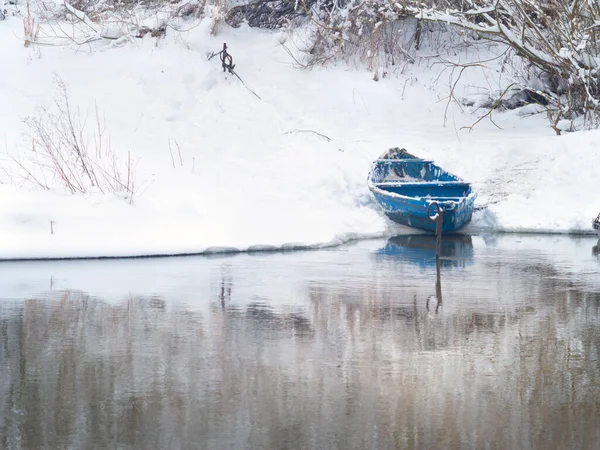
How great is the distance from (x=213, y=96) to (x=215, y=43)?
3.02 metres

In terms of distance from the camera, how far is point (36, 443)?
605cm

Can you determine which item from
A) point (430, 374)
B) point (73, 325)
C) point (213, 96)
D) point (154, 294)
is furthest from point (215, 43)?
point (430, 374)

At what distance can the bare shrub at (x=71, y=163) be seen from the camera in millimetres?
18312

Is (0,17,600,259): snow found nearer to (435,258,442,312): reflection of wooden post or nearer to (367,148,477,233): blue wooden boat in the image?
(367,148,477,233): blue wooden boat

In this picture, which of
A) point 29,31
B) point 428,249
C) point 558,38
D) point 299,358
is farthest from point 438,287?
point 29,31

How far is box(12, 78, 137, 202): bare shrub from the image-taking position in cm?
1831

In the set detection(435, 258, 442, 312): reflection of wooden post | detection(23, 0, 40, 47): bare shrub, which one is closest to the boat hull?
detection(435, 258, 442, 312): reflection of wooden post

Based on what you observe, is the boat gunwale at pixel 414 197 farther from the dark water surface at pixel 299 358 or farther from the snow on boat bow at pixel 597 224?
the dark water surface at pixel 299 358

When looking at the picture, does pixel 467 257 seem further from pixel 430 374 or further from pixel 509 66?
pixel 509 66

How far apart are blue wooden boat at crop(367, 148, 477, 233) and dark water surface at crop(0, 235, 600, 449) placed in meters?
4.55

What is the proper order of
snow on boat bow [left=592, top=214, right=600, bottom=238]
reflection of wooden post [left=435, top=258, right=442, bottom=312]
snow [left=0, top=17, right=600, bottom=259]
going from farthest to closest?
1. snow on boat bow [left=592, top=214, right=600, bottom=238]
2. snow [left=0, top=17, right=600, bottom=259]
3. reflection of wooden post [left=435, top=258, right=442, bottom=312]

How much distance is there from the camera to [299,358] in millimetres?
8289

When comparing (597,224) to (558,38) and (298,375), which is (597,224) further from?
(298,375)

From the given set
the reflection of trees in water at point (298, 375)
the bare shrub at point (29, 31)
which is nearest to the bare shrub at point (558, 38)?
the bare shrub at point (29, 31)
